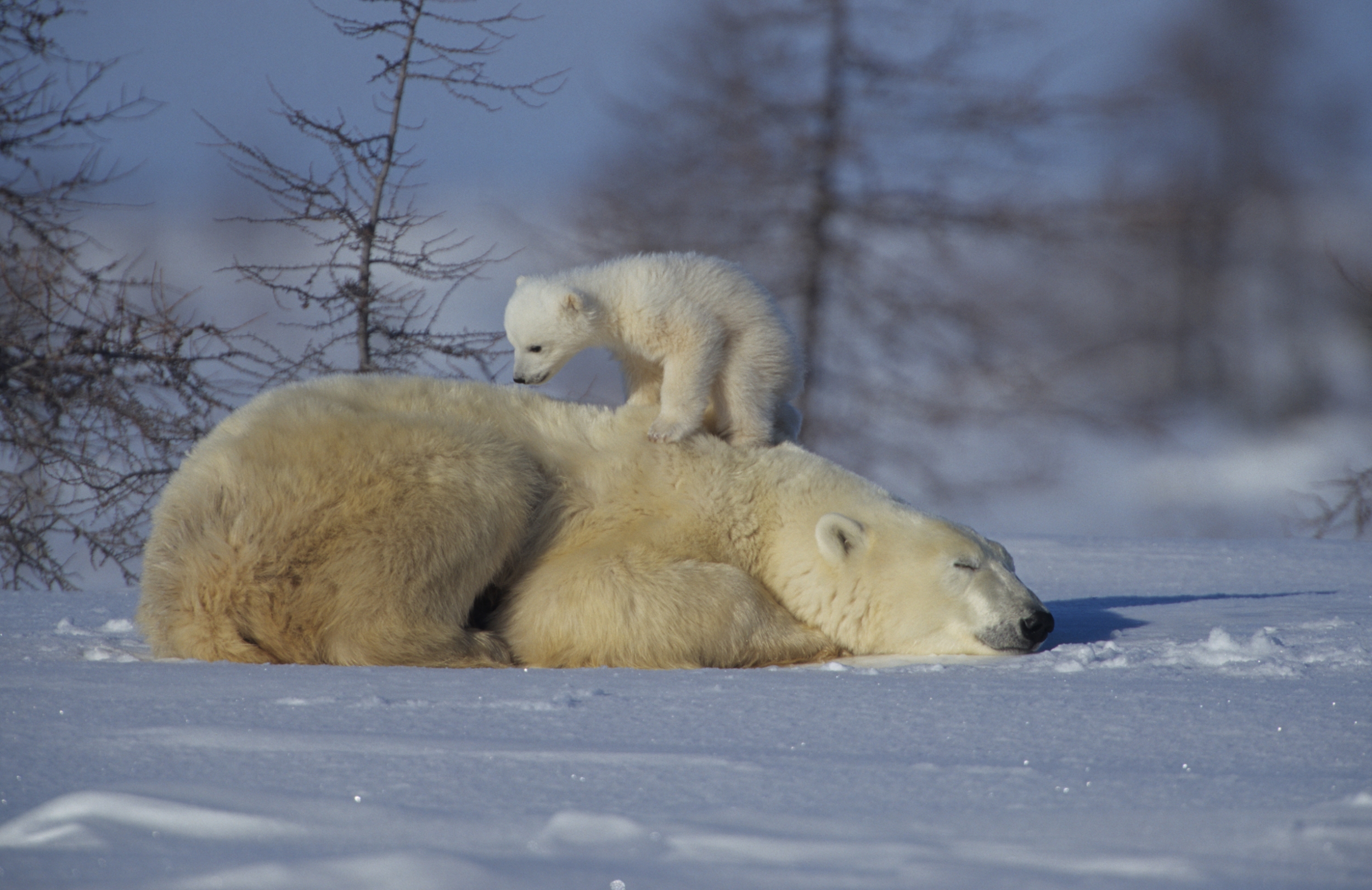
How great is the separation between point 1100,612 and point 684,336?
1.59 metres

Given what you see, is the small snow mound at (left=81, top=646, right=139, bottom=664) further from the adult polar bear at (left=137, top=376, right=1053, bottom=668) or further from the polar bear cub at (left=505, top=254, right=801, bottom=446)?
the polar bear cub at (left=505, top=254, right=801, bottom=446)

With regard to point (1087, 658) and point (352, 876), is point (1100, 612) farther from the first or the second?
point (352, 876)

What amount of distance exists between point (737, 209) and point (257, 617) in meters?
7.58

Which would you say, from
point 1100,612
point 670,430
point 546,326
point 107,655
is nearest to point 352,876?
point 107,655

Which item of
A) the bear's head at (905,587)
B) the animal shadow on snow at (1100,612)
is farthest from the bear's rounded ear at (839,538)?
the animal shadow on snow at (1100,612)

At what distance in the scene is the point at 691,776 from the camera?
134 cm

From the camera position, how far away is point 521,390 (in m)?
3.19

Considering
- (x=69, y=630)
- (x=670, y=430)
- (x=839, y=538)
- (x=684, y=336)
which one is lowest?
(x=69, y=630)

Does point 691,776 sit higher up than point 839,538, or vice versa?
point 839,538

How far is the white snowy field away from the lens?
1036 millimetres

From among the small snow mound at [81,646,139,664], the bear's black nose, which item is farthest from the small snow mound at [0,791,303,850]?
the bear's black nose

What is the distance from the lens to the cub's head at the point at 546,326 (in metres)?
3.23

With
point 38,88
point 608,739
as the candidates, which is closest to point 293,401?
point 608,739

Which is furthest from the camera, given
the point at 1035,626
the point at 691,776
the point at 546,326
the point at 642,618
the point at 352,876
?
the point at 546,326
